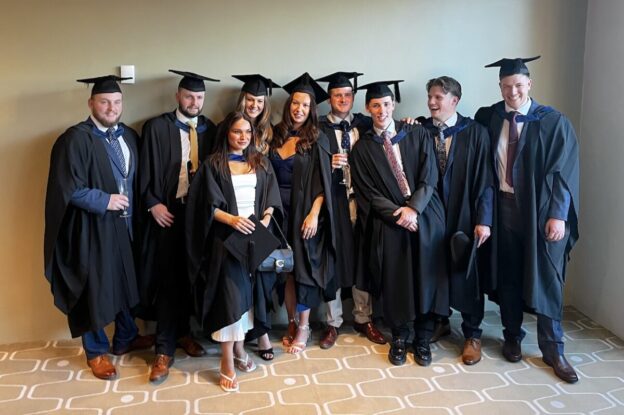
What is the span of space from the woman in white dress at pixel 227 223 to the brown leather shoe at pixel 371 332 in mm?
804

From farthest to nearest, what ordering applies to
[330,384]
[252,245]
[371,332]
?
[371,332] < [330,384] < [252,245]

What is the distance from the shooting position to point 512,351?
312 centimetres

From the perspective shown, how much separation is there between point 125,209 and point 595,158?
2.82 meters

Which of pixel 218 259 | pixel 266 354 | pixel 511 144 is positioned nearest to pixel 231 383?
pixel 266 354

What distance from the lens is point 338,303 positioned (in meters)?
3.36

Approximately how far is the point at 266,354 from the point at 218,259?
0.68 metres

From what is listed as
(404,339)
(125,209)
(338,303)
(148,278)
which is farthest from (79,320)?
(404,339)

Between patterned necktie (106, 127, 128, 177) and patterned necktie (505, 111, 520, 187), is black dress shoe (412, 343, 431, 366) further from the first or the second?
patterned necktie (106, 127, 128, 177)

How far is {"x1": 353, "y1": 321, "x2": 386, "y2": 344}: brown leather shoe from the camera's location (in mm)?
3328

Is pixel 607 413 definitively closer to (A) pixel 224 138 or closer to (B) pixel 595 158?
(B) pixel 595 158

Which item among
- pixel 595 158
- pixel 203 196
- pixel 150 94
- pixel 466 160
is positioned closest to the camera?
pixel 203 196

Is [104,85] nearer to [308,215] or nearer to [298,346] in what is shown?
[308,215]

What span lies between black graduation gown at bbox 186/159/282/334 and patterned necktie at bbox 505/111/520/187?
4.01 feet

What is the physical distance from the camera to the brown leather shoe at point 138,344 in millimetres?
3172
